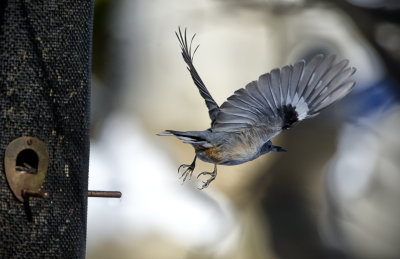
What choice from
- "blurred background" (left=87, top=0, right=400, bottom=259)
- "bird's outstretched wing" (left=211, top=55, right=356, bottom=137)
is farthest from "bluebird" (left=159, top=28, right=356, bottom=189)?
"blurred background" (left=87, top=0, right=400, bottom=259)

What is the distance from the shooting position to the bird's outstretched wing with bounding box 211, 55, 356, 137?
20.9ft

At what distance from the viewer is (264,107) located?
6.48m

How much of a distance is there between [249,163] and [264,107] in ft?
11.1

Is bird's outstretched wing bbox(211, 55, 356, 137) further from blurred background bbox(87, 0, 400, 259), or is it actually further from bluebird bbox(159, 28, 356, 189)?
blurred background bbox(87, 0, 400, 259)

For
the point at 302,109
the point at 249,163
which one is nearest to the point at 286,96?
the point at 302,109

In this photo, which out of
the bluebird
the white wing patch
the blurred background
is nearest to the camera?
the bluebird

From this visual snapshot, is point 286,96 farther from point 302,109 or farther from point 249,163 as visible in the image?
point 249,163

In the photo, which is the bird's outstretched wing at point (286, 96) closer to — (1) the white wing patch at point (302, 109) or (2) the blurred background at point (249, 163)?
(1) the white wing patch at point (302, 109)

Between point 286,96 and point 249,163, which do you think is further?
point 249,163

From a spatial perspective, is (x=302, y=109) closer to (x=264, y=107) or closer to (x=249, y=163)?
(x=264, y=107)

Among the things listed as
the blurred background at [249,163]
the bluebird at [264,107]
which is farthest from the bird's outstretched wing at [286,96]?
the blurred background at [249,163]

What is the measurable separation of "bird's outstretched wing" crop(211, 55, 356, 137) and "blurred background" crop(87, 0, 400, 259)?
316 cm

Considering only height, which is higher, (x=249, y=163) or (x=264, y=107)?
(x=264, y=107)

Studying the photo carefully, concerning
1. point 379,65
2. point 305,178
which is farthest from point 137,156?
point 379,65
